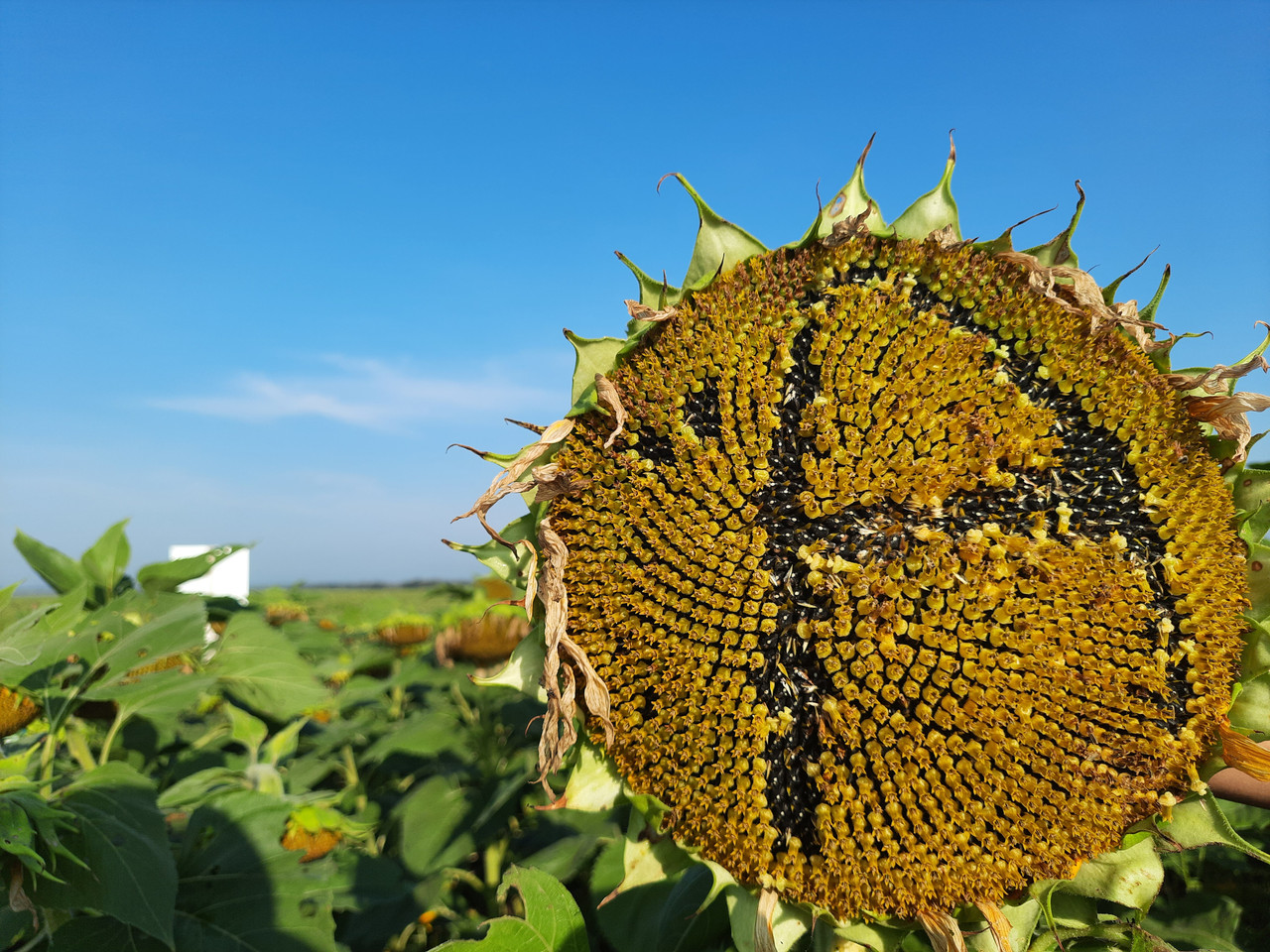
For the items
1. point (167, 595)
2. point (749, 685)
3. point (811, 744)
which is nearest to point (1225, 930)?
point (811, 744)

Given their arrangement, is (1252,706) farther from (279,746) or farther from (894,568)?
(279,746)

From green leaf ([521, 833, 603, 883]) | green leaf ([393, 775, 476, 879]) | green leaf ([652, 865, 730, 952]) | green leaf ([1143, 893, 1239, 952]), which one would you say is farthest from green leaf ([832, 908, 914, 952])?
green leaf ([393, 775, 476, 879])

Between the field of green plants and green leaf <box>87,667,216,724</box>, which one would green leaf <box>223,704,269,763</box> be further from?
green leaf <box>87,667,216,724</box>

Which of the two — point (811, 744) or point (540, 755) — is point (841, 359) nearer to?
point (811, 744)

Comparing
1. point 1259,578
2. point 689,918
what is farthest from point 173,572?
point 1259,578

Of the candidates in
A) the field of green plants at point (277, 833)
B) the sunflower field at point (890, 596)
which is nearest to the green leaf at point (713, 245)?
the sunflower field at point (890, 596)

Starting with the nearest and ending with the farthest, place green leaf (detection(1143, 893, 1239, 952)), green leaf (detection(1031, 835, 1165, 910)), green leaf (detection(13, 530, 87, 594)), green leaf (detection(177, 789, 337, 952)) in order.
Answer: green leaf (detection(1031, 835, 1165, 910)) → green leaf (detection(1143, 893, 1239, 952)) → green leaf (detection(177, 789, 337, 952)) → green leaf (detection(13, 530, 87, 594))
